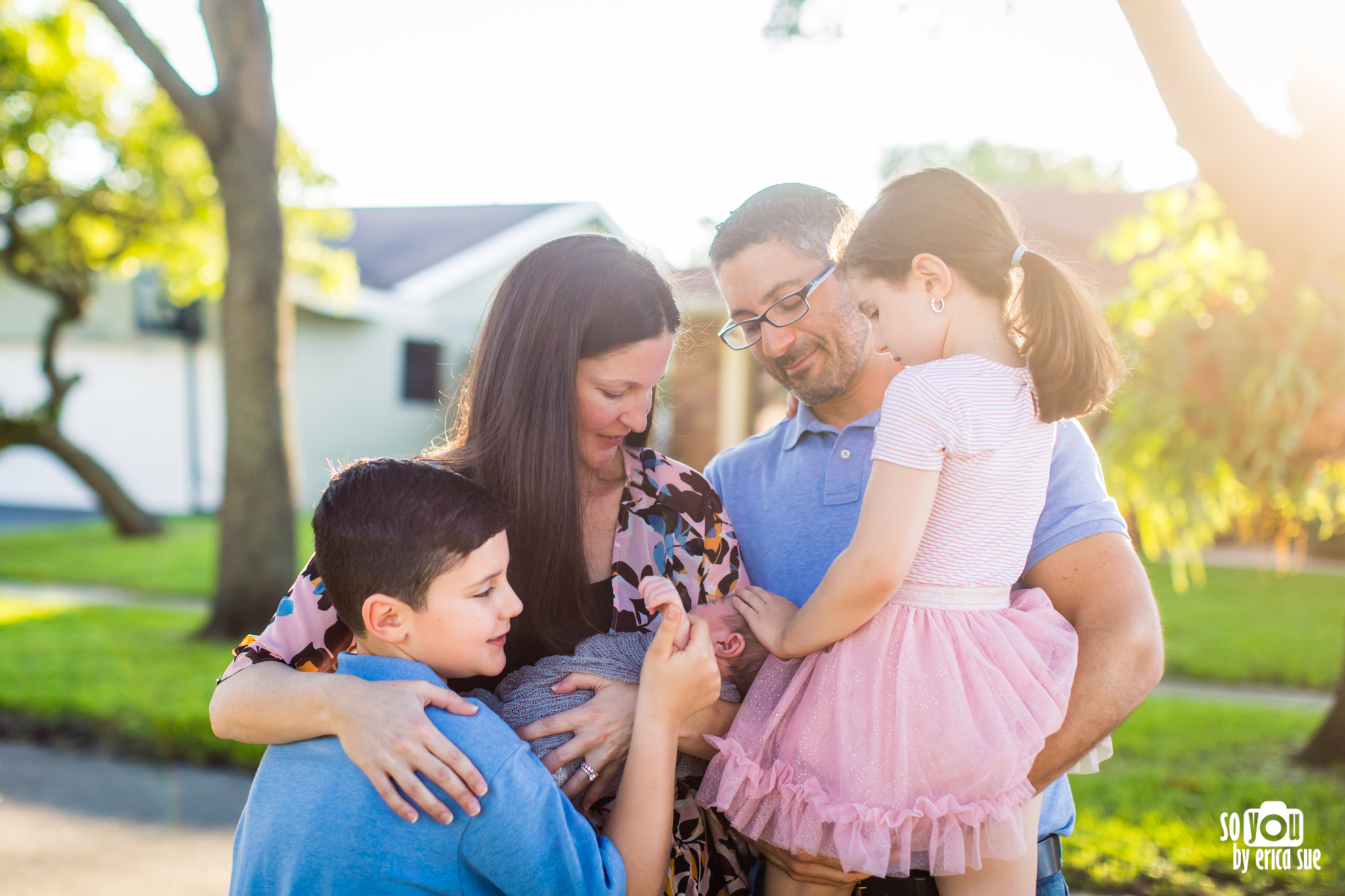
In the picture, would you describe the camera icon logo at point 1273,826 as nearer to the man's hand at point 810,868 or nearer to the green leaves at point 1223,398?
the green leaves at point 1223,398

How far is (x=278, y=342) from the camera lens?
288 inches

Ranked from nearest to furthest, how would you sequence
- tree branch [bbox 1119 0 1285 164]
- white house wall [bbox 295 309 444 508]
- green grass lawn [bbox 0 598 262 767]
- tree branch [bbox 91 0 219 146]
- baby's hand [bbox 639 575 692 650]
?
1. baby's hand [bbox 639 575 692 650]
2. tree branch [bbox 1119 0 1285 164]
3. green grass lawn [bbox 0 598 262 767]
4. tree branch [bbox 91 0 219 146]
5. white house wall [bbox 295 309 444 508]

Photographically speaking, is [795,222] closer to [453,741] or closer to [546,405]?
[546,405]

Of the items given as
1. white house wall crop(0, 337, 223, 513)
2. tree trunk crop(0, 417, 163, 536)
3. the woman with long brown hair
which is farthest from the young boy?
white house wall crop(0, 337, 223, 513)

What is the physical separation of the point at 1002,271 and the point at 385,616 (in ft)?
4.37

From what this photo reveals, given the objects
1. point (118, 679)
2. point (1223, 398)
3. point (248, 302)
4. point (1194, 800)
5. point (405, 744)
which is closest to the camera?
point (405, 744)

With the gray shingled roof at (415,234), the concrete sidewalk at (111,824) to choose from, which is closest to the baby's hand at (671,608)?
the concrete sidewalk at (111,824)

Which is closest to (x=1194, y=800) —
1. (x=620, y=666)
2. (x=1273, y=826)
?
(x=1273, y=826)

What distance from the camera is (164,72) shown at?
6.77 m

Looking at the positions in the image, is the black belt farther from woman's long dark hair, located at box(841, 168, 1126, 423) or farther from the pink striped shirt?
woman's long dark hair, located at box(841, 168, 1126, 423)

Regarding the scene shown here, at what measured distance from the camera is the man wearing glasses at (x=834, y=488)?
6.04ft

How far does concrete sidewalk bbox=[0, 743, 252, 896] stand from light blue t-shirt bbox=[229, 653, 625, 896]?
2.83 meters

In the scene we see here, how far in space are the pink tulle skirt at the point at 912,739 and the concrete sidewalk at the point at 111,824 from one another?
9.76ft

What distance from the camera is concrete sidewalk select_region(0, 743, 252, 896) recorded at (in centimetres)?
387
